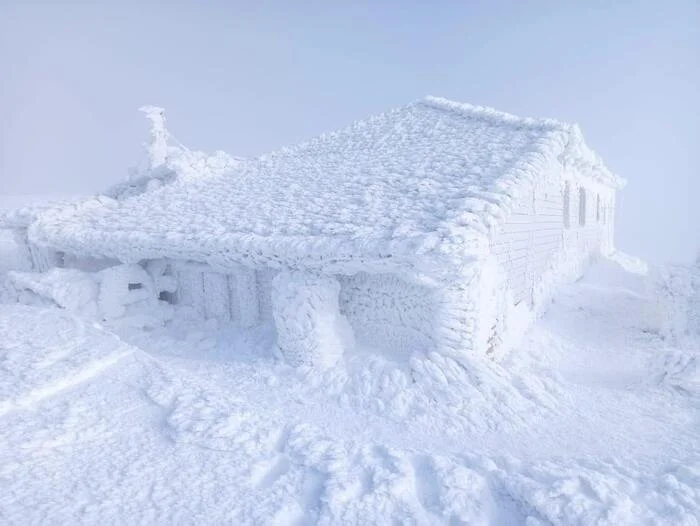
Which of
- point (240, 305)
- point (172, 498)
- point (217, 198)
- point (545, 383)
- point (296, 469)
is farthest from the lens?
point (217, 198)

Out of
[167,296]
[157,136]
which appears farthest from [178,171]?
[157,136]

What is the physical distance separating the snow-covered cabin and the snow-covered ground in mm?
701

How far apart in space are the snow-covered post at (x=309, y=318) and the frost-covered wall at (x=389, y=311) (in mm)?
310

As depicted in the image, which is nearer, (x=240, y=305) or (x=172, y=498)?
(x=172, y=498)

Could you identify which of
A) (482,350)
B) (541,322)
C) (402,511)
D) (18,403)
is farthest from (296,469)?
(541,322)

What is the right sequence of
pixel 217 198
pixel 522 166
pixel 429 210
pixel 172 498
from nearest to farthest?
pixel 172 498
pixel 429 210
pixel 522 166
pixel 217 198

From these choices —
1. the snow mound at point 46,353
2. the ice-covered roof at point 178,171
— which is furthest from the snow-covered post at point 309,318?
the ice-covered roof at point 178,171

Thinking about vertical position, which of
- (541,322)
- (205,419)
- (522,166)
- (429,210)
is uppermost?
(522,166)

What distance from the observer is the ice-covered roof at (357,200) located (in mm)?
6012

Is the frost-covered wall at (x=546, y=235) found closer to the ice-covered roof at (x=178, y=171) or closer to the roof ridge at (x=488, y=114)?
the roof ridge at (x=488, y=114)

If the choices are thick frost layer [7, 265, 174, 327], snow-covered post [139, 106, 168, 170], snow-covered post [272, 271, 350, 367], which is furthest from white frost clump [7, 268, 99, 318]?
snow-covered post [139, 106, 168, 170]

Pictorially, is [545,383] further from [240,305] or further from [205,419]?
[240,305]

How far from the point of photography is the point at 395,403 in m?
5.32

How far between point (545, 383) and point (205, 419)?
4.39 m
